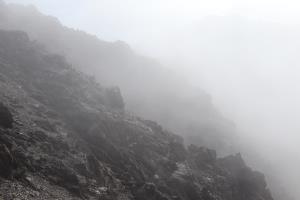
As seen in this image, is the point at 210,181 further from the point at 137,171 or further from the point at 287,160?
the point at 287,160

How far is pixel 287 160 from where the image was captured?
167m

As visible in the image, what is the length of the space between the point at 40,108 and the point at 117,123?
45.9 ft

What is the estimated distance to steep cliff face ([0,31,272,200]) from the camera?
5844cm

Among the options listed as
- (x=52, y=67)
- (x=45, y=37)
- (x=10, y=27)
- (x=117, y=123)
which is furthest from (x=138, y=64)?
(x=117, y=123)

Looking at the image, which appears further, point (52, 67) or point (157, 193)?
point (52, 67)

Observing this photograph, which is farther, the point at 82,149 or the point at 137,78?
the point at 137,78

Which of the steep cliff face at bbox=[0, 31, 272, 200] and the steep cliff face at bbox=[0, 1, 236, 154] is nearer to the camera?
the steep cliff face at bbox=[0, 31, 272, 200]

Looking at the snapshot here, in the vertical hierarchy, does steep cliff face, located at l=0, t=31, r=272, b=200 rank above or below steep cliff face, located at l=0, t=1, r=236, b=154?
below

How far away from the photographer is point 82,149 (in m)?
70.6

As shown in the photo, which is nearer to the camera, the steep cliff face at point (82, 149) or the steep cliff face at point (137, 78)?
the steep cliff face at point (82, 149)

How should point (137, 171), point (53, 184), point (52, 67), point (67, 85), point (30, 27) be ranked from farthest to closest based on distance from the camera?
point (30, 27)
point (52, 67)
point (67, 85)
point (137, 171)
point (53, 184)

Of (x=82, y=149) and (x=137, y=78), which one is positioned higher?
(x=137, y=78)

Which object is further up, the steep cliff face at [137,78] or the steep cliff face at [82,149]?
the steep cliff face at [137,78]

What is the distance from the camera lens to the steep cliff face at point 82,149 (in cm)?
5844
